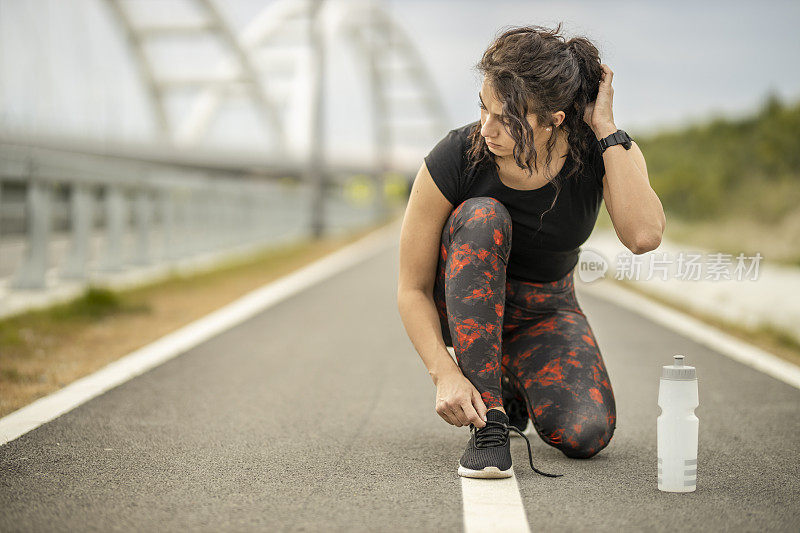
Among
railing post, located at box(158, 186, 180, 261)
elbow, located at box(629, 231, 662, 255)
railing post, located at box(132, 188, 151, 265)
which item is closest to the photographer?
elbow, located at box(629, 231, 662, 255)

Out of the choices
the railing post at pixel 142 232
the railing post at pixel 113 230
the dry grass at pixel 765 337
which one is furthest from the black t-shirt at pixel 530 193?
the railing post at pixel 142 232

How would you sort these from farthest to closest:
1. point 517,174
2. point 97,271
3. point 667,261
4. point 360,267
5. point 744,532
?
point 360,267 < point 97,271 < point 667,261 < point 517,174 < point 744,532

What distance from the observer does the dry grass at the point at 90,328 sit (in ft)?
15.8

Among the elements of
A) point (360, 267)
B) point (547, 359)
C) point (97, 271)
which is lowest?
point (360, 267)

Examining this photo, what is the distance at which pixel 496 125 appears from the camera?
121 inches

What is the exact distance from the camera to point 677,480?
9.80 feet

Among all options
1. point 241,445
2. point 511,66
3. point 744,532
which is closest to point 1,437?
point 241,445

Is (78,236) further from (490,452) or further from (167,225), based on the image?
(490,452)

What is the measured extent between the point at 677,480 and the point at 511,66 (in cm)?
141

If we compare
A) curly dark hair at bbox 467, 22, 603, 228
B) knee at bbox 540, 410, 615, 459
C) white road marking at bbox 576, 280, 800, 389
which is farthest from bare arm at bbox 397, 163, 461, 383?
white road marking at bbox 576, 280, 800, 389

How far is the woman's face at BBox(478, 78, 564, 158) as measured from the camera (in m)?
3.06

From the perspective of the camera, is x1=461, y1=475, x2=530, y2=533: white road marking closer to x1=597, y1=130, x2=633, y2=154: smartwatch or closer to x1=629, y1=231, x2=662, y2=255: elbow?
x1=629, y1=231, x2=662, y2=255: elbow

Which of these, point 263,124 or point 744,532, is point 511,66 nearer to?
point 744,532

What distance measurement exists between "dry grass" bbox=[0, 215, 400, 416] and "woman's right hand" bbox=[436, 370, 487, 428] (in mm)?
2023
